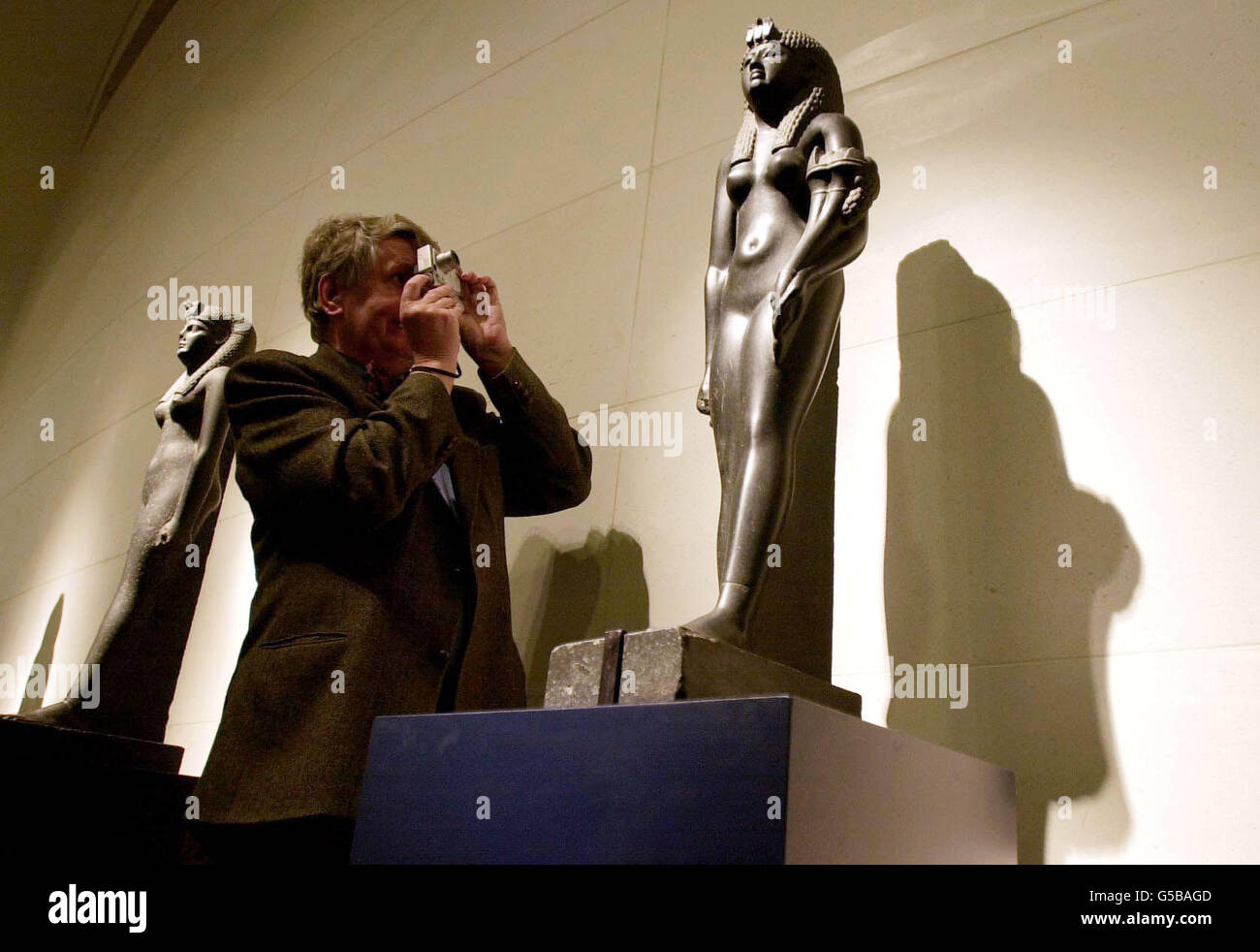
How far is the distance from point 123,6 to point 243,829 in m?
7.99

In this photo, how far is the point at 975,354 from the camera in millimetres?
2197

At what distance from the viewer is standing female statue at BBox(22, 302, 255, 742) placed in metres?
3.24

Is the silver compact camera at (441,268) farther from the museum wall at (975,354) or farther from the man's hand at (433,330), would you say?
the museum wall at (975,354)

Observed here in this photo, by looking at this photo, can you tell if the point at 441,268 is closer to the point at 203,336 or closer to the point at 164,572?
the point at 164,572

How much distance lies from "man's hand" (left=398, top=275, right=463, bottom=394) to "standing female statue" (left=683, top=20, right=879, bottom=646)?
0.47 meters

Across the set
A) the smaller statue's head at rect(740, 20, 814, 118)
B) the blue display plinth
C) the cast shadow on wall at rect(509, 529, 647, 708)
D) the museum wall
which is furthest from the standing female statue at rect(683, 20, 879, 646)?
the cast shadow on wall at rect(509, 529, 647, 708)

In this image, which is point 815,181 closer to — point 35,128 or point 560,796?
point 560,796

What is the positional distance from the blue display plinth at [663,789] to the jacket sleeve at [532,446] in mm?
866

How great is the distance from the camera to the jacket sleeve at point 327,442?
180 centimetres

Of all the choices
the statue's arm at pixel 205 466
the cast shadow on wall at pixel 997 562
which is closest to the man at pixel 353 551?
the cast shadow on wall at pixel 997 562

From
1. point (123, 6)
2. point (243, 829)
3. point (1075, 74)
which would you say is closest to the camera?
point (243, 829)

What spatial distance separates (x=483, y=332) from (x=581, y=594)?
0.74 meters

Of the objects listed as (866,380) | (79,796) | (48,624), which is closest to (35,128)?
(48,624)
